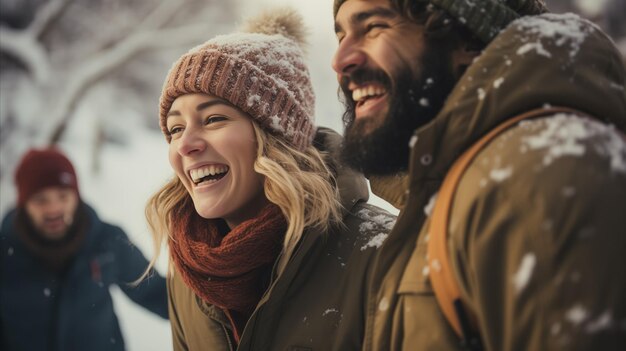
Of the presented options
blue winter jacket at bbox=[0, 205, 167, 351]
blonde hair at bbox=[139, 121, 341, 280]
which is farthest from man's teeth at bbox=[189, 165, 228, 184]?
blue winter jacket at bbox=[0, 205, 167, 351]

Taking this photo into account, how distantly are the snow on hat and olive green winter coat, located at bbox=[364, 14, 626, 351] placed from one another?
2.98ft

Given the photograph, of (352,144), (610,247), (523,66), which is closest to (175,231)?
(352,144)

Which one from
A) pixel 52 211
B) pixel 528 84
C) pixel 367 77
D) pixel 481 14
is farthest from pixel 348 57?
pixel 52 211

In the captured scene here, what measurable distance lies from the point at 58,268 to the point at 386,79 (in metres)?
3.01

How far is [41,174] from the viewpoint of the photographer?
3.84 m

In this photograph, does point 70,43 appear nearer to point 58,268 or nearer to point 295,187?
point 58,268

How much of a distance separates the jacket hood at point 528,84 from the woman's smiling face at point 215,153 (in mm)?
909

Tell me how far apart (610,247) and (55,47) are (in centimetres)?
898

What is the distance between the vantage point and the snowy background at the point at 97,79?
306 inches

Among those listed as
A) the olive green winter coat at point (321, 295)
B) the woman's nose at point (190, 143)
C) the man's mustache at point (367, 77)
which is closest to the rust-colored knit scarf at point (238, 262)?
the olive green winter coat at point (321, 295)

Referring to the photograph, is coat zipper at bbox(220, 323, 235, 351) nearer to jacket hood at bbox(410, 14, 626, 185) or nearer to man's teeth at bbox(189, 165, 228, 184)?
man's teeth at bbox(189, 165, 228, 184)

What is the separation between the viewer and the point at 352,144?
1571 mm

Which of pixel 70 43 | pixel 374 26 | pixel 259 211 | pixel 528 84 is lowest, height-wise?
pixel 259 211

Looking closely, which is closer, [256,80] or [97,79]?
[256,80]
